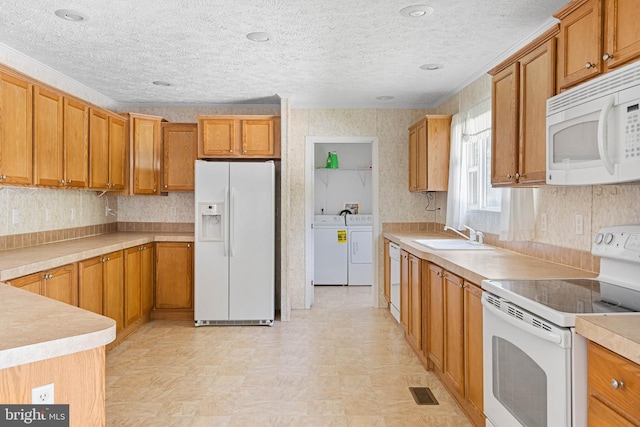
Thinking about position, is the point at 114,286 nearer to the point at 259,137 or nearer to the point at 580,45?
the point at 259,137

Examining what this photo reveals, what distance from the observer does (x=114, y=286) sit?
4059mm

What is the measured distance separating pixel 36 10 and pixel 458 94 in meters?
3.63

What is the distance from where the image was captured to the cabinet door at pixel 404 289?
165 inches

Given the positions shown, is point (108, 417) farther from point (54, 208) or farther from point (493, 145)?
point (493, 145)

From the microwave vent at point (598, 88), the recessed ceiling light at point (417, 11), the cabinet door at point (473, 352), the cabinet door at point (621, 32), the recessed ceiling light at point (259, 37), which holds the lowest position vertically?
the cabinet door at point (473, 352)

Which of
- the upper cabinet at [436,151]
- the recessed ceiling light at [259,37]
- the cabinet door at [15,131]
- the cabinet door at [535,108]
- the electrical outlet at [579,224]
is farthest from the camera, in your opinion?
the upper cabinet at [436,151]

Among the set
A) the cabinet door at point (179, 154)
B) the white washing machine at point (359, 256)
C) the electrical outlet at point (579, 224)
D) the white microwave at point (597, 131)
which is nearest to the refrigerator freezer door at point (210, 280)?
the cabinet door at point (179, 154)

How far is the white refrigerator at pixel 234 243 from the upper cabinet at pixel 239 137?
32 cm

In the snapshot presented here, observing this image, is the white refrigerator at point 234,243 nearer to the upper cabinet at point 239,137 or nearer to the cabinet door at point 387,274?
the upper cabinet at point 239,137

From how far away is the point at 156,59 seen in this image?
376 centimetres

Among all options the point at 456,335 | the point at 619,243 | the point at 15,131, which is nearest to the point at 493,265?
the point at 456,335

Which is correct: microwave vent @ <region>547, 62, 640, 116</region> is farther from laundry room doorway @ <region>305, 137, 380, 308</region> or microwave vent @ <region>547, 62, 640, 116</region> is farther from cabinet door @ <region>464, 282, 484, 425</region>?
laundry room doorway @ <region>305, 137, 380, 308</region>

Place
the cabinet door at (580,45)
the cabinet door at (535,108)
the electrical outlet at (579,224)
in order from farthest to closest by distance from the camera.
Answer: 1. the electrical outlet at (579,224)
2. the cabinet door at (535,108)
3. the cabinet door at (580,45)

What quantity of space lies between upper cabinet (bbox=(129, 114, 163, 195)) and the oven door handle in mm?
3945
